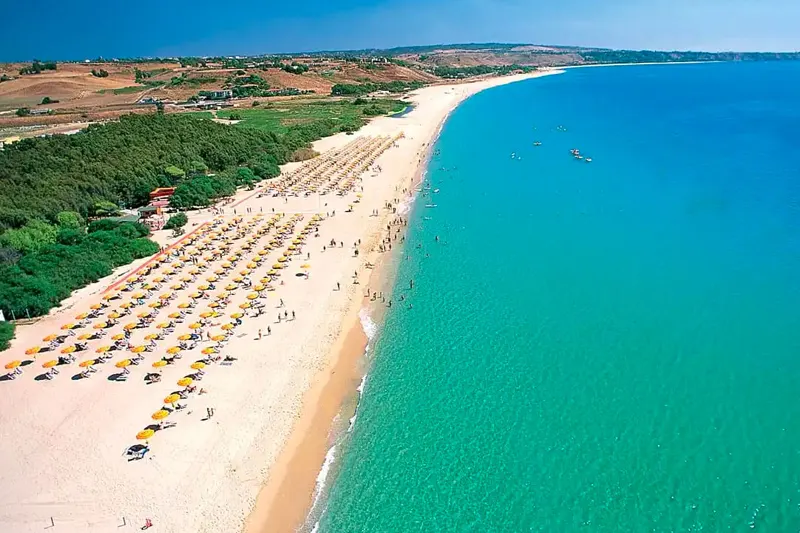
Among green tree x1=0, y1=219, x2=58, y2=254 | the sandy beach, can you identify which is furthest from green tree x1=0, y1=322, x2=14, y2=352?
green tree x1=0, y1=219, x2=58, y2=254

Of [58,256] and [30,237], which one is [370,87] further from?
[58,256]

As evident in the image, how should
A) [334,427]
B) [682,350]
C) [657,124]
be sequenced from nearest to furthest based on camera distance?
[334,427] → [682,350] → [657,124]

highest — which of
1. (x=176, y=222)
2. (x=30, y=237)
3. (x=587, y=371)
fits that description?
(x=30, y=237)

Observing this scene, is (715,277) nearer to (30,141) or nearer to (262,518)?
(262,518)

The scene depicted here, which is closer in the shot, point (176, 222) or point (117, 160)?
point (176, 222)

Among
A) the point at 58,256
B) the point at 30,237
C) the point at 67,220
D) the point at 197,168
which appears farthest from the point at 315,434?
the point at 197,168

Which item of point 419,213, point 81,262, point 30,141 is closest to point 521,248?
point 419,213

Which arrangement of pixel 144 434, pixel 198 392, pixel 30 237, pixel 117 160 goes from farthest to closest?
pixel 117 160 < pixel 30 237 < pixel 198 392 < pixel 144 434
